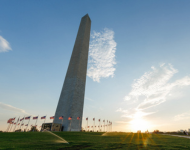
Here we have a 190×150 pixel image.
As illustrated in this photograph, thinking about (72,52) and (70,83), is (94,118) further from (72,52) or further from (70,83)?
(72,52)

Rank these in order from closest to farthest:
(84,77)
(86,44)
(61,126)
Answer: (61,126)
(84,77)
(86,44)

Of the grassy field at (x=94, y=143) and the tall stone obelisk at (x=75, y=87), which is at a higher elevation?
the tall stone obelisk at (x=75, y=87)

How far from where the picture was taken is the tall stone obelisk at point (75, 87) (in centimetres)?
4442

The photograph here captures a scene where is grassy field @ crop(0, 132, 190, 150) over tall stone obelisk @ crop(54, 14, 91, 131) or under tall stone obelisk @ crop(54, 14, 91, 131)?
under

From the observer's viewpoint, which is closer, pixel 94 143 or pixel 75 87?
pixel 94 143

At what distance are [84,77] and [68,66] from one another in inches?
329

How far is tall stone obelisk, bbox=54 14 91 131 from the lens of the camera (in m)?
44.4

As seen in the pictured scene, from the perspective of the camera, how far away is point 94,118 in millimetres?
54312

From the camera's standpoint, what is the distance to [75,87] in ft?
156

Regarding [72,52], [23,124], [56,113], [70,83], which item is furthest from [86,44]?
[23,124]

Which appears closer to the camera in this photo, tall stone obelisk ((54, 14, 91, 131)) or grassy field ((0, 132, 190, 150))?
grassy field ((0, 132, 190, 150))

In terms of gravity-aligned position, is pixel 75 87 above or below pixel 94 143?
above

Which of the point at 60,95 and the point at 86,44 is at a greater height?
the point at 86,44

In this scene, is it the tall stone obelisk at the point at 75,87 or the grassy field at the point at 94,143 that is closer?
the grassy field at the point at 94,143
